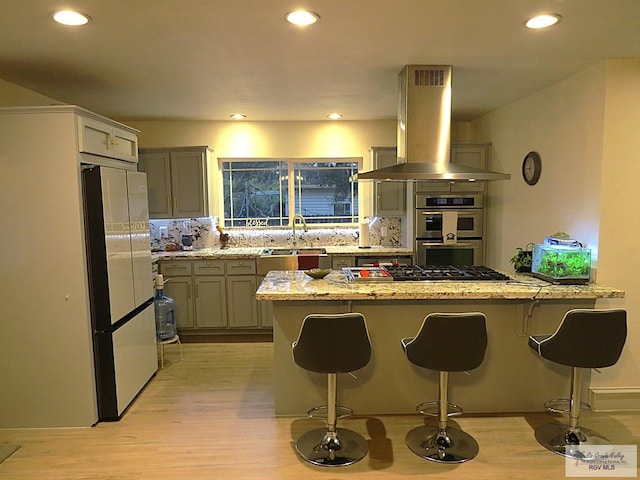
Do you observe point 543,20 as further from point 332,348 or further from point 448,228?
point 448,228

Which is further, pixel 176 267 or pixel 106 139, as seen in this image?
pixel 176 267

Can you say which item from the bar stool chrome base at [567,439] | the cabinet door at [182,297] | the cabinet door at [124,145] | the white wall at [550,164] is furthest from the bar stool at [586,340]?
the cabinet door at [182,297]

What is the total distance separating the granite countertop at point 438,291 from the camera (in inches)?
106

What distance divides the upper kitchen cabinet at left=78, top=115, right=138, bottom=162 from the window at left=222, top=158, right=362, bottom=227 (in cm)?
201

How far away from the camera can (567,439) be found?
8.73ft

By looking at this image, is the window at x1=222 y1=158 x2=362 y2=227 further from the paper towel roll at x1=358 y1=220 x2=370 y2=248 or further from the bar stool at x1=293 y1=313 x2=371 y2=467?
the bar stool at x1=293 y1=313 x2=371 y2=467

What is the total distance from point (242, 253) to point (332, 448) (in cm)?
266

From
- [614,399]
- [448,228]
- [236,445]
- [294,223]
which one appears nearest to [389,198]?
[448,228]

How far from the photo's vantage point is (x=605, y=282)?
3043mm

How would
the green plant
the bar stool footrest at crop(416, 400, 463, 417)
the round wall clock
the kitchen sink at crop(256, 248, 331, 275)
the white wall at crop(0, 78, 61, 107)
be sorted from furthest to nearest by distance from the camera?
the kitchen sink at crop(256, 248, 331, 275) < the round wall clock < the green plant < the white wall at crop(0, 78, 61, 107) < the bar stool footrest at crop(416, 400, 463, 417)

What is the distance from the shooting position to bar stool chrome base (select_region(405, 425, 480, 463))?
256 cm

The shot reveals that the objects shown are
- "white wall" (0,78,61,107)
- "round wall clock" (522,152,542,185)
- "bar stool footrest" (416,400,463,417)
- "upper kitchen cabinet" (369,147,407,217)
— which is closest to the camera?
"bar stool footrest" (416,400,463,417)

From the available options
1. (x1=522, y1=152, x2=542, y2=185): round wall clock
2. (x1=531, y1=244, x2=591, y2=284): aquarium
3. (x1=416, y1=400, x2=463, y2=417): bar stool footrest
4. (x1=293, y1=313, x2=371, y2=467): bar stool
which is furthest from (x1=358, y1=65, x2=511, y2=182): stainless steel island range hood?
(x1=416, y1=400, x2=463, y2=417): bar stool footrest

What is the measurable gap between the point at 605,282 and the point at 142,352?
3590 mm
